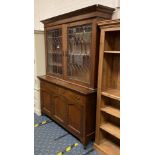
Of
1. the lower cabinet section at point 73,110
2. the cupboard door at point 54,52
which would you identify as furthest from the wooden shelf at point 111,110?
the cupboard door at point 54,52

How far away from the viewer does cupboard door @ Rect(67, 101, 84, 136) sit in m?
2.43

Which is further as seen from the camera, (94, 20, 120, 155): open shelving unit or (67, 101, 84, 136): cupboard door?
(67, 101, 84, 136): cupboard door

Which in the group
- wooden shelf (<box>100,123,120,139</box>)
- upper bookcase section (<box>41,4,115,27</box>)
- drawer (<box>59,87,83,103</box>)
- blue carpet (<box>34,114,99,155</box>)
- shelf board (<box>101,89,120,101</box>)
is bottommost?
blue carpet (<box>34,114,99,155</box>)

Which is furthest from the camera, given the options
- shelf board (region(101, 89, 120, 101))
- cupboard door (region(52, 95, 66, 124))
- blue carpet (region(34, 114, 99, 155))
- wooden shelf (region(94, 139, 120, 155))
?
cupboard door (region(52, 95, 66, 124))

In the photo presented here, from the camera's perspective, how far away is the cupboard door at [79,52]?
7.97ft

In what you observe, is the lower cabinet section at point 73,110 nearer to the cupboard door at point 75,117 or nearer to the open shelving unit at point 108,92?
the cupboard door at point 75,117

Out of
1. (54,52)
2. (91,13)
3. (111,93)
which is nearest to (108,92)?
(111,93)

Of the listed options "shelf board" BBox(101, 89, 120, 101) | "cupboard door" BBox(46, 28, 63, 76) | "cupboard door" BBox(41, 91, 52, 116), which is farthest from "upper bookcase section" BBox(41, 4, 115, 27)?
"cupboard door" BBox(41, 91, 52, 116)

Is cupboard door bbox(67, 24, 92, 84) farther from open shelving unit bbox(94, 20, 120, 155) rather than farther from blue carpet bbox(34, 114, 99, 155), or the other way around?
blue carpet bbox(34, 114, 99, 155)

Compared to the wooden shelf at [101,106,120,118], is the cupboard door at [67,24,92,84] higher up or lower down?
higher up

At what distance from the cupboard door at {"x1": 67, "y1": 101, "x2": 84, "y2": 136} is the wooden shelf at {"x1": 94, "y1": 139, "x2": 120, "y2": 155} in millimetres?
341

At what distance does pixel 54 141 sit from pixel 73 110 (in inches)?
23.6
